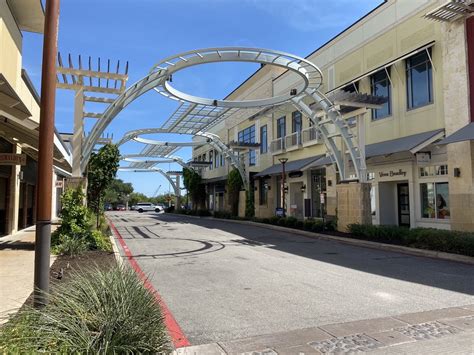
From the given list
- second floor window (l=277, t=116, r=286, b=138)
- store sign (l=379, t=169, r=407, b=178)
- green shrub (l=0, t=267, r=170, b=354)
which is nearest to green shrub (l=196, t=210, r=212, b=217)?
second floor window (l=277, t=116, r=286, b=138)

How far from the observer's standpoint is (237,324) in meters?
6.03

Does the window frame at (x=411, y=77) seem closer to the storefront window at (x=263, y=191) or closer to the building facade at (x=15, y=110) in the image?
the building facade at (x=15, y=110)

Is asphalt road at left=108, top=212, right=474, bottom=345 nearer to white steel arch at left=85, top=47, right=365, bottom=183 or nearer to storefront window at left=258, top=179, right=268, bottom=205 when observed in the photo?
white steel arch at left=85, top=47, right=365, bottom=183

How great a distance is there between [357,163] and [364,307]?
13.4m

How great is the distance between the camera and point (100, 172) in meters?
20.6

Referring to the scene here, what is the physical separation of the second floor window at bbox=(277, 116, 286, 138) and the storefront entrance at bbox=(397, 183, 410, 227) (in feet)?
41.6

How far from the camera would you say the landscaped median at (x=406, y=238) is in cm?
1235

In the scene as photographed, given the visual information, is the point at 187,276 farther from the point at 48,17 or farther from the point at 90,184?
the point at 90,184

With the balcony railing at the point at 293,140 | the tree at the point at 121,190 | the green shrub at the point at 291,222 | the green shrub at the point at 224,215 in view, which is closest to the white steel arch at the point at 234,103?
the green shrub at the point at 291,222

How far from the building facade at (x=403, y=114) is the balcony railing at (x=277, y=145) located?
1.57 metres

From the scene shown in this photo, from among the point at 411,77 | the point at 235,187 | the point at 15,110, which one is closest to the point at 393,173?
the point at 411,77

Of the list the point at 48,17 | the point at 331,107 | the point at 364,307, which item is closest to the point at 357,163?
the point at 331,107

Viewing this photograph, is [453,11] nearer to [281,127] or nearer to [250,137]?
[281,127]

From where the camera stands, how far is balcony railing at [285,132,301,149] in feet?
94.8
